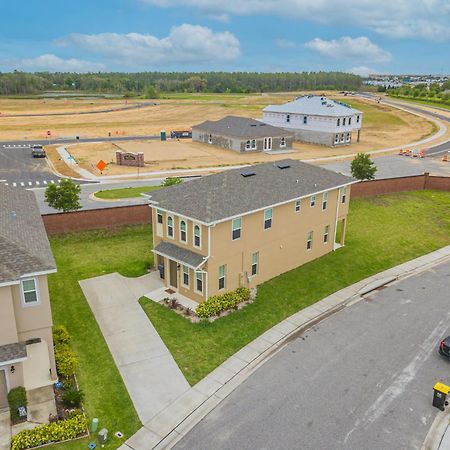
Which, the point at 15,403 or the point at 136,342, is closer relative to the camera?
the point at 15,403

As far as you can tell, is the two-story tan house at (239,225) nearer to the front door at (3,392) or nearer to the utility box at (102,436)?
the utility box at (102,436)

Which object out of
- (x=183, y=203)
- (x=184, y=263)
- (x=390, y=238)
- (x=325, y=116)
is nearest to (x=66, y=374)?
(x=184, y=263)

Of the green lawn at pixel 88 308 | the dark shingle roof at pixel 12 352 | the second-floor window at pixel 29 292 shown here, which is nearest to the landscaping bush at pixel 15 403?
the dark shingle roof at pixel 12 352

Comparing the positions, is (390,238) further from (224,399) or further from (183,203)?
(224,399)

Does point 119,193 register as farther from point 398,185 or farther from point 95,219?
point 398,185

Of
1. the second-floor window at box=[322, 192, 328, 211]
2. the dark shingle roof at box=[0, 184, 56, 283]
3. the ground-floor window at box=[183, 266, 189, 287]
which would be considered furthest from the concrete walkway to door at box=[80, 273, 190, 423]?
the second-floor window at box=[322, 192, 328, 211]

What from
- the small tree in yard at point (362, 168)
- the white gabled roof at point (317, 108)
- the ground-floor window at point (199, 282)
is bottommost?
the ground-floor window at point (199, 282)

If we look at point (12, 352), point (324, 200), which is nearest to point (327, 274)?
point (324, 200)
